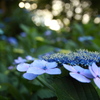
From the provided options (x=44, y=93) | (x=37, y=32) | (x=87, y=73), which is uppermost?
(x=37, y=32)

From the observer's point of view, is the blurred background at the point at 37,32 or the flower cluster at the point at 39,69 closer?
the flower cluster at the point at 39,69

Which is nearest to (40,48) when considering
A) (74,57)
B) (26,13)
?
(74,57)

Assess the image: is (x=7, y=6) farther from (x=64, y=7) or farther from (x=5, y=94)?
(x=5, y=94)

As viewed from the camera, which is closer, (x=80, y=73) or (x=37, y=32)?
(x=80, y=73)

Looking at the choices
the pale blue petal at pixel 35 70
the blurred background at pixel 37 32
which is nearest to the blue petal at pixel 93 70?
the pale blue petal at pixel 35 70

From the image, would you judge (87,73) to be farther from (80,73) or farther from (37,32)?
(37,32)

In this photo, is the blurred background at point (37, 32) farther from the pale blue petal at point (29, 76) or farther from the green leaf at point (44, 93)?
the pale blue petal at point (29, 76)

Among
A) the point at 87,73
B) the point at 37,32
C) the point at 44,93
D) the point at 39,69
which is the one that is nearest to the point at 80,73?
the point at 87,73
